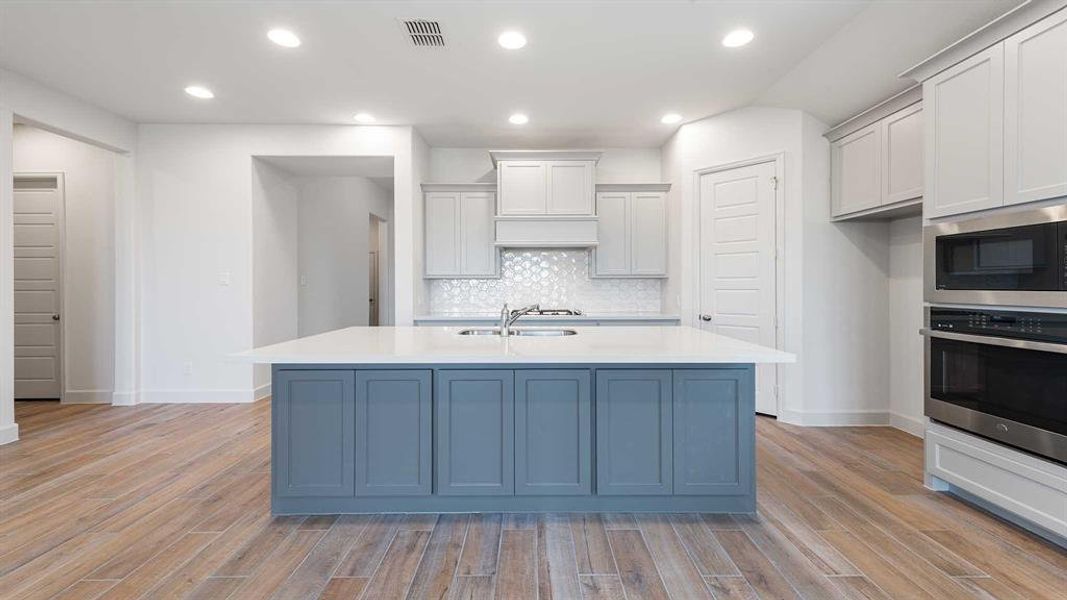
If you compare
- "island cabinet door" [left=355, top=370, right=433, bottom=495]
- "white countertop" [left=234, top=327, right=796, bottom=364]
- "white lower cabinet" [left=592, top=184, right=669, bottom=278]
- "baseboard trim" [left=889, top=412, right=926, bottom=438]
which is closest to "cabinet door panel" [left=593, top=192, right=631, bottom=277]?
"white lower cabinet" [left=592, top=184, right=669, bottom=278]

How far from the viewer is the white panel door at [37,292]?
16.5 feet

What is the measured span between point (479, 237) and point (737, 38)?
3.00m

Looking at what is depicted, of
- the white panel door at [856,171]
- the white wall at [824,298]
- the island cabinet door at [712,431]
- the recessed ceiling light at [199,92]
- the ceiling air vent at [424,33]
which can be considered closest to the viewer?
the island cabinet door at [712,431]

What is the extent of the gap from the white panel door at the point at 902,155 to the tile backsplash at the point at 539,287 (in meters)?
2.37

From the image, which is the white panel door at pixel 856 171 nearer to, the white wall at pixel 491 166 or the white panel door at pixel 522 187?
the white wall at pixel 491 166

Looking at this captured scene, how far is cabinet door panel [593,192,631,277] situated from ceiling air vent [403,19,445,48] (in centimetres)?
247

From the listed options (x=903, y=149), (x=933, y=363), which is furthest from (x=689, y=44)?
(x=933, y=363)

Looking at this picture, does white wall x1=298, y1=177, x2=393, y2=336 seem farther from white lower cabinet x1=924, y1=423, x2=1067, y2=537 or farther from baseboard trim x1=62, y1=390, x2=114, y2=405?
white lower cabinet x1=924, y1=423, x2=1067, y2=537

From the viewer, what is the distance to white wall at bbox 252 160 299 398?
16.4 ft

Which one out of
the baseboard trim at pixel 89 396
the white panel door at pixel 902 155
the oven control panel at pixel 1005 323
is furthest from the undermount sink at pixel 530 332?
the baseboard trim at pixel 89 396

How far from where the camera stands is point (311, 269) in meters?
6.29

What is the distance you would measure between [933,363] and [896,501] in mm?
762

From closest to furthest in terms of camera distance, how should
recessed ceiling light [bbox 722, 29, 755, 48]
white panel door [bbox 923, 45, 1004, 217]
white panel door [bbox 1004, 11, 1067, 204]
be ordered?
white panel door [bbox 1004, 11, 1067, 204] < white panel door [bbox 923, 45, 1004, 217] < recessed ceiling light [bbox 722, 29, 755, 48]

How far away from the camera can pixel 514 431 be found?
97.6 inches
